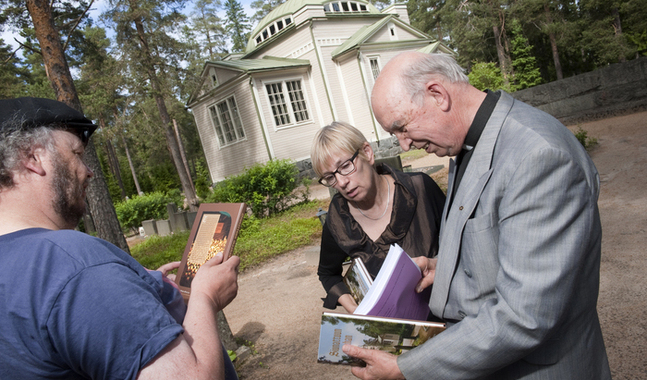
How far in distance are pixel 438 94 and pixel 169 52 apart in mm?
19658

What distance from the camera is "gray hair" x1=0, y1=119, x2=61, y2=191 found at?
1179 mm

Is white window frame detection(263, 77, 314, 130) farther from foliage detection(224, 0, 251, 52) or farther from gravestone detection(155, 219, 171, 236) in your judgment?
foliage detection(224, 0, 251, 52)

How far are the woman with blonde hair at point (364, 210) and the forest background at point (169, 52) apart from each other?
19.8 ft

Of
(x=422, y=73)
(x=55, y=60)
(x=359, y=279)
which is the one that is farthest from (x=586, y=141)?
(x=55, y=60)

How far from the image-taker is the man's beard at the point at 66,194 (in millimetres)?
1271

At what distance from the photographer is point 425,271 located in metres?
2.03

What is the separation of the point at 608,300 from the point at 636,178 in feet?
15.4

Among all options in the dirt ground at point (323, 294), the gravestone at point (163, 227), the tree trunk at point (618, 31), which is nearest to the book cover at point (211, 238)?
the dirt ground at point (323, 294)

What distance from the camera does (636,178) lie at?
701 centimetres

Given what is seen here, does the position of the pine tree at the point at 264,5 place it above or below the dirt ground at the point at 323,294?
above

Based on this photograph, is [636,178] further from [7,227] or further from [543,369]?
[7,227]

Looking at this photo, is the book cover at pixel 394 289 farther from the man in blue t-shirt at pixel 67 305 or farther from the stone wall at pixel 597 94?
the stone wall at pixel 597 94

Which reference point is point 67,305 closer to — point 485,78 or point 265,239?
point 265,239

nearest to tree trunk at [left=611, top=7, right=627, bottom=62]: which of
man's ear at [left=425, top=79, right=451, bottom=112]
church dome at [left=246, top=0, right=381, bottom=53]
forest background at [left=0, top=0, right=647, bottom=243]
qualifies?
forest background at [left=0, top=0, right=647, bottom=243]
